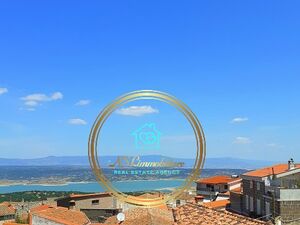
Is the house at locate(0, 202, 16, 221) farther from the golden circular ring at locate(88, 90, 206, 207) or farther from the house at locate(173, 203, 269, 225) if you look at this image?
the golden circular ring at locate(88, 90, 206, 207)

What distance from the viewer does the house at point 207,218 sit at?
15.8 meters

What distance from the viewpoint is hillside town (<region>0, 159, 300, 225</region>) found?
16.4 metres

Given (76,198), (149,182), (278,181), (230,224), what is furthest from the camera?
(76,198)

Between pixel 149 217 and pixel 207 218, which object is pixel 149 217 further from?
pixel 207 218

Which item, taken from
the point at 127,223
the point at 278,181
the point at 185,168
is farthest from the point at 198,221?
the point at 278,181

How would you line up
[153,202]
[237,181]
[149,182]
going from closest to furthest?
[153,202], [149,182], [237,181]

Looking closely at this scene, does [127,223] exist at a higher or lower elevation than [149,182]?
lower

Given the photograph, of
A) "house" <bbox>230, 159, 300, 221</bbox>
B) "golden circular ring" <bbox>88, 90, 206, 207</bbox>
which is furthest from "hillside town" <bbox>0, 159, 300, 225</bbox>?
"golden circular ring" <bbox>88, 90, 206, 207</bbox>

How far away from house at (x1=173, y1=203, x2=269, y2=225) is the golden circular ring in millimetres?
6967

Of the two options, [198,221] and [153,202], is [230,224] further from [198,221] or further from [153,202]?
[153,202]

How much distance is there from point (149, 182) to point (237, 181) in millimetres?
49904

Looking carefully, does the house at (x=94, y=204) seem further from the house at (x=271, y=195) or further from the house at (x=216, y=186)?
the house at (x=216, y=186)

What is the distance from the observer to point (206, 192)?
64.6 metres

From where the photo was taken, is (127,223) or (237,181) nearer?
(127,223)
